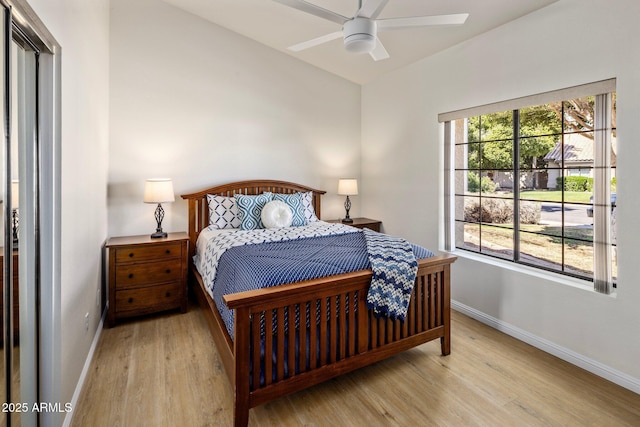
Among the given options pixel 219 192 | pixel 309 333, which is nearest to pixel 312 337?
pixel 309 333

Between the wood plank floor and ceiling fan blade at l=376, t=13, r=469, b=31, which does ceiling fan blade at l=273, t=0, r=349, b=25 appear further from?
the wood plank floor

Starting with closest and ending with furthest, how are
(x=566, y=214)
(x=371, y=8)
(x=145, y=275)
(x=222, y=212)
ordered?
(x=371, y=8) → (x=566, y=214) → (x=145, y=275) → (x=222, y=212)

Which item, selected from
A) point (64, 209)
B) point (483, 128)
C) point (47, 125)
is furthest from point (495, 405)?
point (47, 125)

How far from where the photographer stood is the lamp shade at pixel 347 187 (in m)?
4.51

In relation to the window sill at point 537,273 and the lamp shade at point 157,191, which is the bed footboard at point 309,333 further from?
the lamp shade at point 157,191

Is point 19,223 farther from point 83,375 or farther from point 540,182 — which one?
point 540,182

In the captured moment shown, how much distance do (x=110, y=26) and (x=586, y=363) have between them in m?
5.15

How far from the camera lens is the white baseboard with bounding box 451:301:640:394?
85.8 inches

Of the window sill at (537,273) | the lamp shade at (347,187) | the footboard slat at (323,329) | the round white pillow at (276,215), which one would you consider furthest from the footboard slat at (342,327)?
the lamp shade at (347,187)

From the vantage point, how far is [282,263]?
215cm

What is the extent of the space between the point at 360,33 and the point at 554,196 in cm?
206

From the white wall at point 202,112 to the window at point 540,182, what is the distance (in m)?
1.84

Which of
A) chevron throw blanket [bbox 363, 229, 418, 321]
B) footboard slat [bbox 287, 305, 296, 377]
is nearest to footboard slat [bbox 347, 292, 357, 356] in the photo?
chevron throw blanket [bbox 363, 229, 418, 321]

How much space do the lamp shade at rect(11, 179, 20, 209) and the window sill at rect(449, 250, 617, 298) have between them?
3.37m
